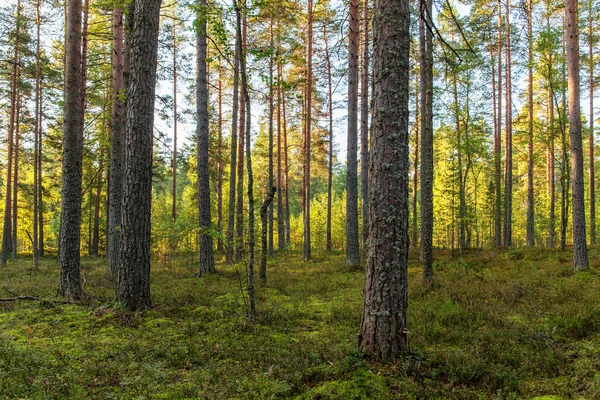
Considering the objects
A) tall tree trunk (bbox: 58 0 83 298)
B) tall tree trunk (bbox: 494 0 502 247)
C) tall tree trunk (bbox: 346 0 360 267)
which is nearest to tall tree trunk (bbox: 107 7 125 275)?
tall tree trunk (bbox: 58 0 83 298)

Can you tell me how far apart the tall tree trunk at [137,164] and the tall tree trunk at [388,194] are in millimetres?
4489

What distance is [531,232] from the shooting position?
67.8 feet

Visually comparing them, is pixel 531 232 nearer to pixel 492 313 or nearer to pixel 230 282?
pixel 492 313

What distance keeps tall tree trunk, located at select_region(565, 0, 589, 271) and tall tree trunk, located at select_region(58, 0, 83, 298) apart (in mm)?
14223

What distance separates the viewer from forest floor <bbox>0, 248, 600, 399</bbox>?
3527 millimetres

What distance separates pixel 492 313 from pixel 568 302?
1918 millimetres

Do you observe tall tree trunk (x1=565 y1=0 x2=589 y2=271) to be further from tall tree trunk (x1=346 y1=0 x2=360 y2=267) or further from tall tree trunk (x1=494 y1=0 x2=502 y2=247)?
tall tree trunk (x1=494 y1=0 x2=502 y2=247)

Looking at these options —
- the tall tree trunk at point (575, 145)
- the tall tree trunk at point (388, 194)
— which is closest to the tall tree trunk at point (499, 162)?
the tall tree trunk at point (575, 145)

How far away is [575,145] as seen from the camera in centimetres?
1112

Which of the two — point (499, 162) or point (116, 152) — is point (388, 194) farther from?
point (499, 162)

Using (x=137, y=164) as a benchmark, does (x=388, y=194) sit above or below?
below

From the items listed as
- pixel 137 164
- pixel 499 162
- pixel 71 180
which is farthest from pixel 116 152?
pixel 499 162

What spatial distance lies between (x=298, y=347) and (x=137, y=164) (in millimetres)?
4420

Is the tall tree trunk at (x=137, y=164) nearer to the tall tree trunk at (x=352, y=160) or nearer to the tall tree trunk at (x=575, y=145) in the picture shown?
the tall tree trunk at (x=352, y=160)
